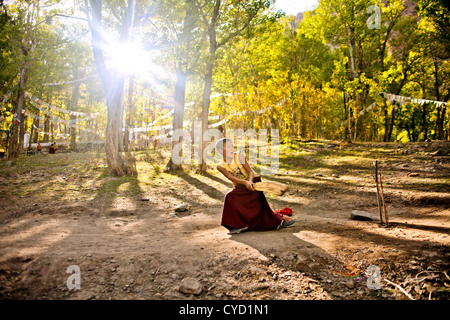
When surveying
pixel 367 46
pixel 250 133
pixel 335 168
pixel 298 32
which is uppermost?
pixel 298 32

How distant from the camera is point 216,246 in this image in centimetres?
398

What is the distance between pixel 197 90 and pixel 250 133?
6665 mm

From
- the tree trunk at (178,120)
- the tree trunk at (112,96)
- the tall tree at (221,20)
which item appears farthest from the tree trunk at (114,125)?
the tall tree at (221,20)

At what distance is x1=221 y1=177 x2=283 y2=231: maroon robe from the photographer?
488 centimetres

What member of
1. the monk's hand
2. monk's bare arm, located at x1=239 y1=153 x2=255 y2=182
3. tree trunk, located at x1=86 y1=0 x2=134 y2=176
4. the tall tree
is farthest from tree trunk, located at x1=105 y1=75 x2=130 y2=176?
the monk's hand

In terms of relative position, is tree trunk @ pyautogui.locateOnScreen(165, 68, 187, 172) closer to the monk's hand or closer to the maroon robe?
the maroon robe

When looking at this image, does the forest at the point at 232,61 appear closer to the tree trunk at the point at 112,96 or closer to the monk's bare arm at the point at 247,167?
the tree trunk at the point at 112,96

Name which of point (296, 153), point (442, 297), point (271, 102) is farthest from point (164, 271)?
point (271, 102)

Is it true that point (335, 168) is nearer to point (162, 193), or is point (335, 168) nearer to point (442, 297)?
point (162, 193)

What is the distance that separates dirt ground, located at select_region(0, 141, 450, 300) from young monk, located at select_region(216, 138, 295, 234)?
0.89 ft

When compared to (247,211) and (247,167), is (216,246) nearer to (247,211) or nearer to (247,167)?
(247,211)

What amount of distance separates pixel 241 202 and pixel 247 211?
22 cm

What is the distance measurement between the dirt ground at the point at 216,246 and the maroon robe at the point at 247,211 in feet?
0.91
